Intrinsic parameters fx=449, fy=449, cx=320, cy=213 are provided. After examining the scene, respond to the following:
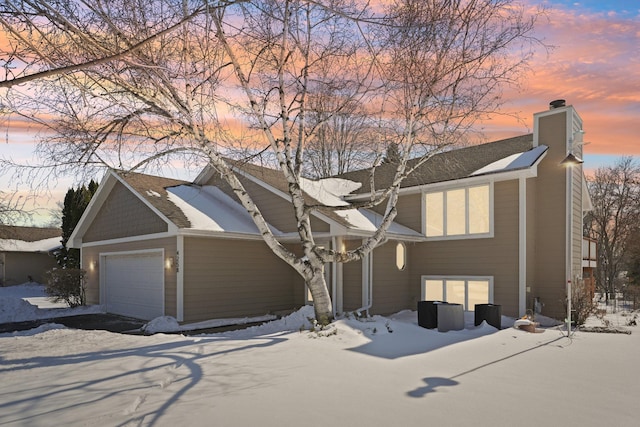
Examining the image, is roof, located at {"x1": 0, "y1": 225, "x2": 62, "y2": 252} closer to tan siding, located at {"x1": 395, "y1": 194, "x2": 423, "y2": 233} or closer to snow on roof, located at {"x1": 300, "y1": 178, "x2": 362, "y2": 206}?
snow on roof, located at {"x1": 300, "y1": 178, "x2": 362, "y2": 206}

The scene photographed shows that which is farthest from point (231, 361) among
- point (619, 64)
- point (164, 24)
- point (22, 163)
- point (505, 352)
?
point (619, 64)

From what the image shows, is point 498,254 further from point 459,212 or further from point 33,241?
point 33,241

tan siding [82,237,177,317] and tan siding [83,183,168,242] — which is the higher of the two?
tan siding [83,183,168,242]

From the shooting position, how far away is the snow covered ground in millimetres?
4371

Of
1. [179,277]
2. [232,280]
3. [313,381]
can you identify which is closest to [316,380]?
[313,381]

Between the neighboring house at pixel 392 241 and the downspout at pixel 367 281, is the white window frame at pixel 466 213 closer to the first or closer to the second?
the neighboring house at pixel 392 241

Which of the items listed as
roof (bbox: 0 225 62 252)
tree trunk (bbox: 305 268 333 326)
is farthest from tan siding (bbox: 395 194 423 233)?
roof (bbox: 0 225 62 252)

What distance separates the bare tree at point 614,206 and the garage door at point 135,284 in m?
29.9

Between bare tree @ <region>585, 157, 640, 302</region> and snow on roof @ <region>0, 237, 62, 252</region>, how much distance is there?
125ft

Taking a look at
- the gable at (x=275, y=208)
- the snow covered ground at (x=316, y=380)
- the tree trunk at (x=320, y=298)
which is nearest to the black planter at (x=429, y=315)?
the snow covered ground at (x=316, y=380)

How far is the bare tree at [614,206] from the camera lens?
3222cm

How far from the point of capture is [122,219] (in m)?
15.9

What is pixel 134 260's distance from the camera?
51.0ft

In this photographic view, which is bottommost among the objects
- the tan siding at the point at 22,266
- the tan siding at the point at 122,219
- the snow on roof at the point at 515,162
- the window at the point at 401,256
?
the tan siding at the point at 22,266
